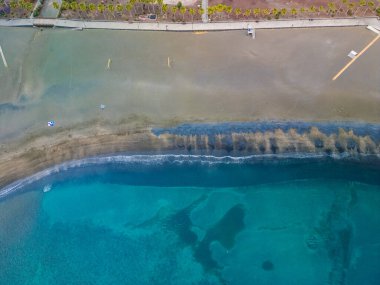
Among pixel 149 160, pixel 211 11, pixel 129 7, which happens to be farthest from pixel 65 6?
pixel 149 160

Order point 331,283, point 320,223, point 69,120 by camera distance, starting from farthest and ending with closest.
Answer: point 69,120 < point 320,223 < point 331,283

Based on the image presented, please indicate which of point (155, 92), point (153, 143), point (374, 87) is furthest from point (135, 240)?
point (374, 87)

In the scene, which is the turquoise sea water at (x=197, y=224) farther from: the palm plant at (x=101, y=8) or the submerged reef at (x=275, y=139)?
the palm plant at (x=101, y=8)

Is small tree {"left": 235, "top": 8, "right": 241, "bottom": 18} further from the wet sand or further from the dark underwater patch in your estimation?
the dark underwater patch


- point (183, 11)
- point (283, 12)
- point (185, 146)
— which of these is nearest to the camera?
point (185, 146)

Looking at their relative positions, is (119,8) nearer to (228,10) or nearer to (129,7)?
(129,7)

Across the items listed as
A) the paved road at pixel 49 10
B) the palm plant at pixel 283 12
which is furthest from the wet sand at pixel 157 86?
the paved road at pixel 49 10

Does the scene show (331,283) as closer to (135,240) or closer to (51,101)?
(135,240)
